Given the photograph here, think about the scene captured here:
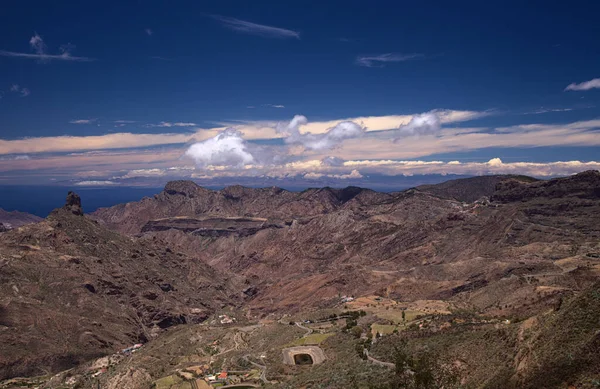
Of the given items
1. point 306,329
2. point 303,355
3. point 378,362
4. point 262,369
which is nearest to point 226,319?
point 306,329

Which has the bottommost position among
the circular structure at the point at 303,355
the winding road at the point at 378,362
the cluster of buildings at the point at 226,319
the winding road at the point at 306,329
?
the cluster of buildings at the point at 226,319

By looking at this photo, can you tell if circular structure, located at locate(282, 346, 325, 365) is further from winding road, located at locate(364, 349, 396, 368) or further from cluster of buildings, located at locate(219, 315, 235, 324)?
cluster of buildings, located at locate(219, 315, 235, 324)

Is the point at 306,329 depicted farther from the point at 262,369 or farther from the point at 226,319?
the point at 226,319

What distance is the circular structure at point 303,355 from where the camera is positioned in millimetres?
91125

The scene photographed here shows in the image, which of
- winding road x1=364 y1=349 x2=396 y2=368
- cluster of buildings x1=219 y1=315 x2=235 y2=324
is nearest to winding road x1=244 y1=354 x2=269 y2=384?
winding road x1=364 y1=349 x2=396 y2=368

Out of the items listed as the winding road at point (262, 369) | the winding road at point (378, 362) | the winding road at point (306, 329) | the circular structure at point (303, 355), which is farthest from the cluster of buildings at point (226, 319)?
the winding road at point (378, 362)

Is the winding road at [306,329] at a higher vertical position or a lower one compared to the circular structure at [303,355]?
lower

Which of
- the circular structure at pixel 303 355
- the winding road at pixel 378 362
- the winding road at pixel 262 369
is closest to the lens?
the winding road at pixel 378 362

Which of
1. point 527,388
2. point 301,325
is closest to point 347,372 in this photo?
point 527,388

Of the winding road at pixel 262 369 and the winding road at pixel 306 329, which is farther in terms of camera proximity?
the winding road at pixel 306 329

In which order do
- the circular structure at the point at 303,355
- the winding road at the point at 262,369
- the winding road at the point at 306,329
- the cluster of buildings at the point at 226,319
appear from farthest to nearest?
the cluster of buildings at the point at 226,319 < the winding road at the point at 306,329 < the circular structure at the point at 303,355 < the winding road at the point at 262,369

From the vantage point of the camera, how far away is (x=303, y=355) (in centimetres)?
9531

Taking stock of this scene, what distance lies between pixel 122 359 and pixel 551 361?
123222mm

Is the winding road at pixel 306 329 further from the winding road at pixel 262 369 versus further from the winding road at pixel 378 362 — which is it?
the winding road at pixel 378 362
